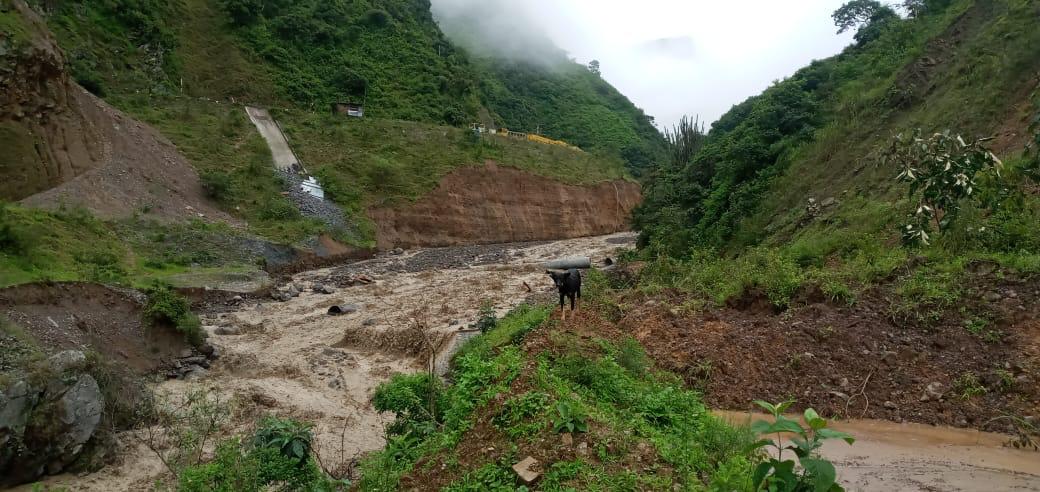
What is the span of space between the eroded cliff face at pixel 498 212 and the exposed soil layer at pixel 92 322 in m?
18.7

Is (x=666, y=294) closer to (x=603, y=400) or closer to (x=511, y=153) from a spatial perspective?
(x=603, y=400)

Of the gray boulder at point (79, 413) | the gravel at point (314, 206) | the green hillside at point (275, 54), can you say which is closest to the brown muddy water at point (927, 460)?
the gray boulder at point (79, 413)

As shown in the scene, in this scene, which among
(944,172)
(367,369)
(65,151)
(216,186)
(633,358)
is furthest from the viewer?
(216,186)

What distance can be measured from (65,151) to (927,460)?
1137 inches

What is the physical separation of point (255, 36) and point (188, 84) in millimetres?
8493

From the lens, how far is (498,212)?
40.4 metres

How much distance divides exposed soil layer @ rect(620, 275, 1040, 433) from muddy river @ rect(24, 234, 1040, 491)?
1.40 ft

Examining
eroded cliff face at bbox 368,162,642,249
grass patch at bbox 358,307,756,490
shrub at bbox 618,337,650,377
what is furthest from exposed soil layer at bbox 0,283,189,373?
eroded cliff face at bbox 368,162,642,249

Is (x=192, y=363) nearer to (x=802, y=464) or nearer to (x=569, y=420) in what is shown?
(x=569, y=420)

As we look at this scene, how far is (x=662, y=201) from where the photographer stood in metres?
25.4

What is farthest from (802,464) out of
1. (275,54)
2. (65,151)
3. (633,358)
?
(275,54)

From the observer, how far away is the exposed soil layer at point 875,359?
22.5 ft

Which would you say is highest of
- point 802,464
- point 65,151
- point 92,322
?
point 65,151

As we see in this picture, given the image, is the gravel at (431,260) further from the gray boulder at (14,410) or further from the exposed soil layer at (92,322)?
the gray boulder at (14,410)
